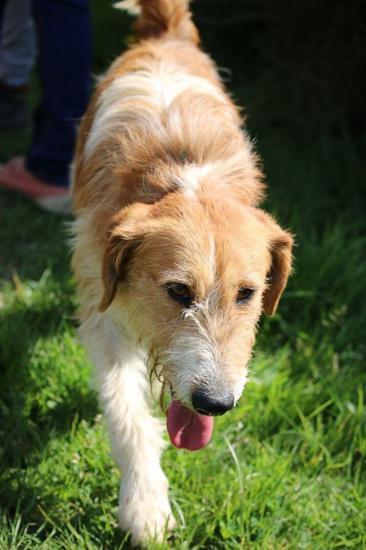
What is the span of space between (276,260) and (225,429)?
0.86m

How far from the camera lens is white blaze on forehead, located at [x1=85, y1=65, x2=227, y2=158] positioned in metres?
3.34

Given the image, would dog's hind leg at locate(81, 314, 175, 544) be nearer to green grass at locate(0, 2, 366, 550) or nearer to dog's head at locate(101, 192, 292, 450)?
green grass at locate(0, 2, 366, 550)

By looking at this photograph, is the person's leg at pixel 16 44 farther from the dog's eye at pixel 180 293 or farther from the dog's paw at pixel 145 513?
the dog's paw at pixel 145 513

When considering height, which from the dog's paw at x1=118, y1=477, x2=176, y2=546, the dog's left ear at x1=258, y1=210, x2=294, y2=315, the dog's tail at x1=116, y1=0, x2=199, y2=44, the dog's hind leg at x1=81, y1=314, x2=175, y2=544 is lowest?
the dog's paw at x1=118, y1=477, x2=176, y2=546

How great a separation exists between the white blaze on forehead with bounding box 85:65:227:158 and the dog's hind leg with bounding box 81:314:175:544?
903 mm

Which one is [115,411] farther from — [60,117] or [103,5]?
[103,5]

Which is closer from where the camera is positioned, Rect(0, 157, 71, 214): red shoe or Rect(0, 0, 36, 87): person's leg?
Rect(0, 157, 71, 214): red shoe

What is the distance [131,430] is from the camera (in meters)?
2.98

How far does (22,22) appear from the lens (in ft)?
17.8

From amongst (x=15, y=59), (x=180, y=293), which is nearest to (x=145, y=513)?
(x=180, y=293)

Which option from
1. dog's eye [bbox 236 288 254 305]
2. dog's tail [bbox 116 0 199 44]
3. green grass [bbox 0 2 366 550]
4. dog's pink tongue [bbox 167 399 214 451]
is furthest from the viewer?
dog's tail [bbox 116 0 199 44]

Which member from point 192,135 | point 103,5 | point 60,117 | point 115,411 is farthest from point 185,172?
point 103,5

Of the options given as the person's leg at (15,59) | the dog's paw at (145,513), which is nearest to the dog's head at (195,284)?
the dog's paw at (145,513)

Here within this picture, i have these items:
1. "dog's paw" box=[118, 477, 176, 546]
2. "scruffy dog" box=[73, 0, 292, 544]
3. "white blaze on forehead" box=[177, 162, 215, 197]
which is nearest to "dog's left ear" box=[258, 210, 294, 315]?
"scruffy dog" box=[73, 0, 292, 544]
